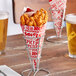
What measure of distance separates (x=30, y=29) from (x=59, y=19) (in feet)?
1.99

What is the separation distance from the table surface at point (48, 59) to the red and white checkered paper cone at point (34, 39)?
0.09 meters

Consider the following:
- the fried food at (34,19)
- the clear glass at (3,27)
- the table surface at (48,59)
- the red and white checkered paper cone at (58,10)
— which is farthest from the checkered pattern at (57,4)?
the fried food at (34,19)

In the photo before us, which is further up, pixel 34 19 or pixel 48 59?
pixel 34 19

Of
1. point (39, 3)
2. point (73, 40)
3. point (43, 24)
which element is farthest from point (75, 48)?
point (39, 3)

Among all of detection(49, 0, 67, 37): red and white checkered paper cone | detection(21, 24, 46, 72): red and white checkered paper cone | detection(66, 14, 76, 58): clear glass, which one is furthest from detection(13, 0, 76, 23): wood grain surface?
detection(21, 24, 46, 72): red and white checkered paper cone

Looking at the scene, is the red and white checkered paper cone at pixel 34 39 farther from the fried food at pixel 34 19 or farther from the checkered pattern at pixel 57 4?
the checkered pattern at pixel 57 4

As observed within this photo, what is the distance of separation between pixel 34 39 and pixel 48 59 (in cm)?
26

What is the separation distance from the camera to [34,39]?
877mm

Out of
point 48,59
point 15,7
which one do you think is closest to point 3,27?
point 48,59

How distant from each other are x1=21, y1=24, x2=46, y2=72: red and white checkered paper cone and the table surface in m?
0.09

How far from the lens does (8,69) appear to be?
963 mm

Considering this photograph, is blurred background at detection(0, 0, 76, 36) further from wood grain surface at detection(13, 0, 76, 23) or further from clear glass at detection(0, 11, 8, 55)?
clear glass at detection(0, 11, 8, 55)

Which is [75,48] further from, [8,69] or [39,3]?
[39,3]

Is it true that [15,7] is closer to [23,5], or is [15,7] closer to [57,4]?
[23,5]
